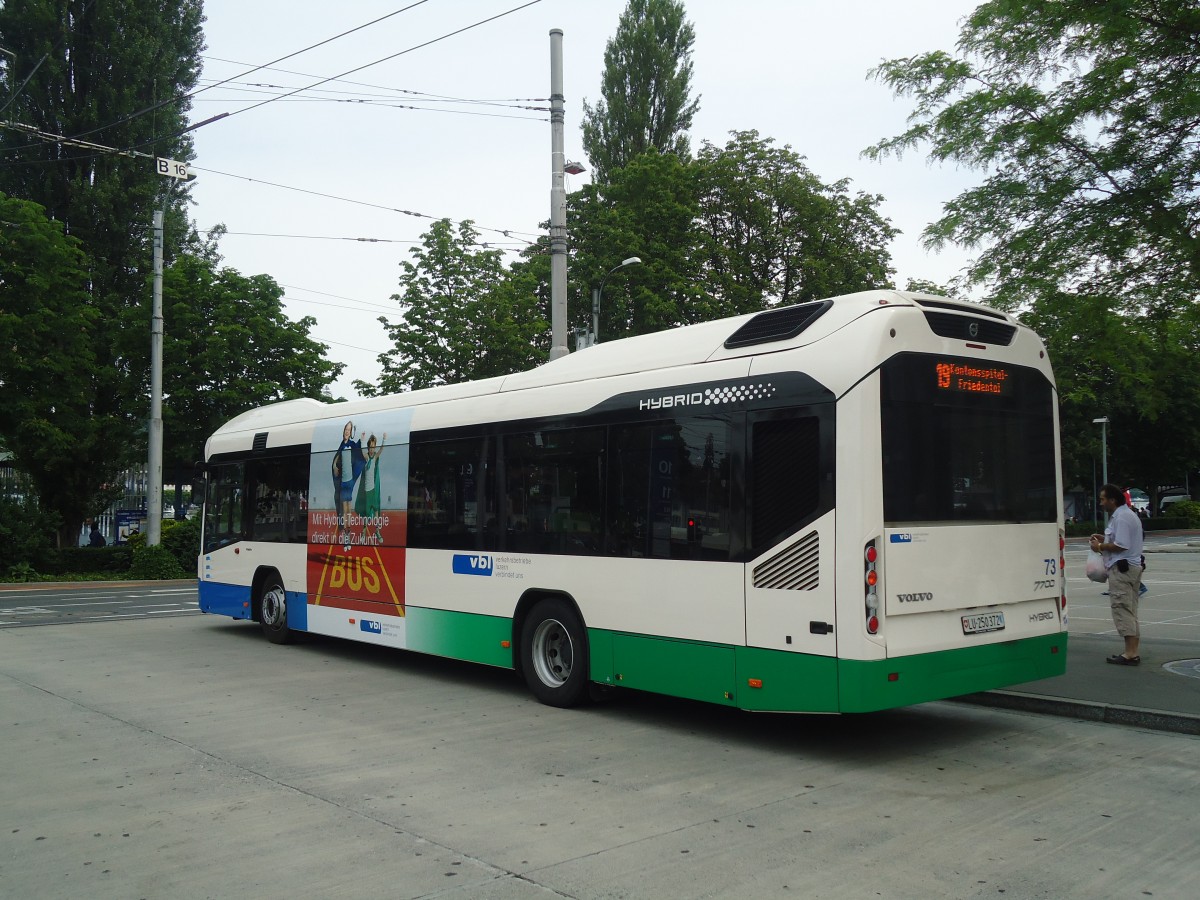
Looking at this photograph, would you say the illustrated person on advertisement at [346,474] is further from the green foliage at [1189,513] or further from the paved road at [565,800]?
the green foliage at [1189,513]

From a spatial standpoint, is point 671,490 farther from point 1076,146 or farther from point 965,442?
point 1076,146

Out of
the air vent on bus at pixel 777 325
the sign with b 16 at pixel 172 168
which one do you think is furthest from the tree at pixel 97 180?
the air vent on bus at pixel 777 325

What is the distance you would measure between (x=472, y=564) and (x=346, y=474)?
3.06 m

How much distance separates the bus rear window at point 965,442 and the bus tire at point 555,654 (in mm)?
3365

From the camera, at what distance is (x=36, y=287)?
A: 1134 inches

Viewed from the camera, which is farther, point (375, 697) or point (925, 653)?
point (375, 697)

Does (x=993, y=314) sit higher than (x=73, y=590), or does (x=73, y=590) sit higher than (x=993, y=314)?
(x=993, y=314)

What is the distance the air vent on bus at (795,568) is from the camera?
23.5 ft

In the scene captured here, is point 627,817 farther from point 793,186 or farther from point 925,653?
point 793,186

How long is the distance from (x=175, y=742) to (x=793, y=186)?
32006 millimetres

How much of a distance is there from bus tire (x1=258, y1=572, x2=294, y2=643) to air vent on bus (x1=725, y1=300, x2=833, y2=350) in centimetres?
838

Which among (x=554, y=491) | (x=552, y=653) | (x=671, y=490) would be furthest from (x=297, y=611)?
(x=671, y=490)

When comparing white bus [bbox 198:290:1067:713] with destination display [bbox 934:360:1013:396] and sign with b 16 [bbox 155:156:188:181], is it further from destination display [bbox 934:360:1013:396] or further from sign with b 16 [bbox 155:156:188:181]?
sign with b 16 [bbox 155:156:188:181]

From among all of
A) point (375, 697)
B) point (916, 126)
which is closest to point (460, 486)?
point (375, 697)
